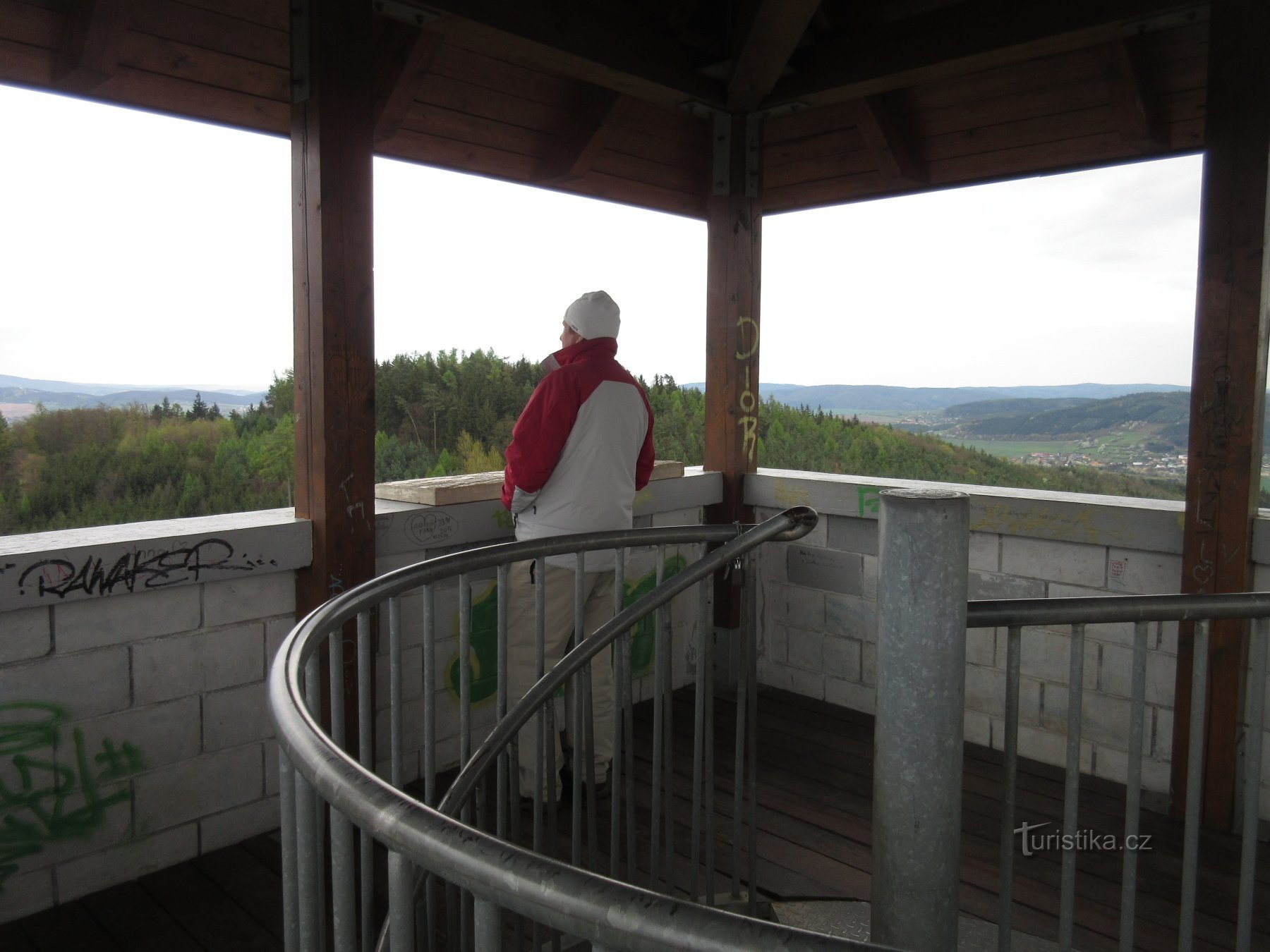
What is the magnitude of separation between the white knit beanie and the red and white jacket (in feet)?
0.11

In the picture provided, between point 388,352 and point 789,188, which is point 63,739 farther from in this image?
point 388,352

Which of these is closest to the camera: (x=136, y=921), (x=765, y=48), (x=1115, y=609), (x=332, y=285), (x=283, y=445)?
(x=1115, y=609)

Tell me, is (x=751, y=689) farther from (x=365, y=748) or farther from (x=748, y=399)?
(x=748, y=399)

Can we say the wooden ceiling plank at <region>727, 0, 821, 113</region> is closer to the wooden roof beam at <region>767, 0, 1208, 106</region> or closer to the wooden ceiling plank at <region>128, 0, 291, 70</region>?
the wooden roof beam at <region>767, 0, 1208, 106</region>

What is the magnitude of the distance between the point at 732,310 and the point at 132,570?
2980 mm

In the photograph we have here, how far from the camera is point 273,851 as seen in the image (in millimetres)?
2977

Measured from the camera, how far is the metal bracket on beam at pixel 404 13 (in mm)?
3090

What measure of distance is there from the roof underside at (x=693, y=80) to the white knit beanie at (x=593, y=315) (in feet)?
3.48

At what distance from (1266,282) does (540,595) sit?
277cm

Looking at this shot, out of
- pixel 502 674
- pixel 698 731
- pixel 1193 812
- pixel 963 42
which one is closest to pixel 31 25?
pixel 502 674

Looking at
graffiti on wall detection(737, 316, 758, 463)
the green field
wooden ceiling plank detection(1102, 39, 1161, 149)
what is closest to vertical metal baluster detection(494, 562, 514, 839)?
graffiti on wall detection(737, 316, 758, 463)

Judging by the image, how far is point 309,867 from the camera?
1059 mm

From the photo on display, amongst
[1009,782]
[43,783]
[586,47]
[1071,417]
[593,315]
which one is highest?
[586,47]

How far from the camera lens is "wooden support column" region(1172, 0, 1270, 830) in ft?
10.1
